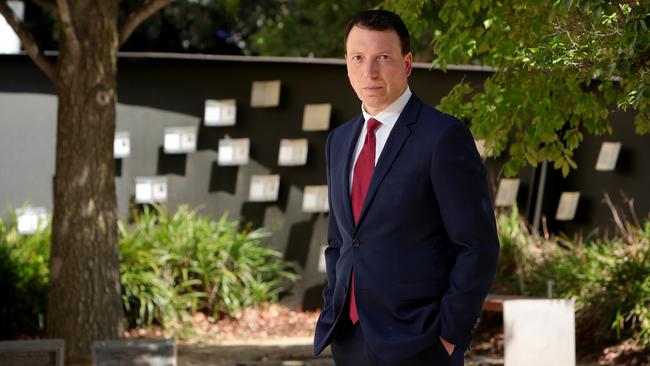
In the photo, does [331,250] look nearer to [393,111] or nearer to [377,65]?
[393,111]

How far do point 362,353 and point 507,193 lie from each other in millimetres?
9408

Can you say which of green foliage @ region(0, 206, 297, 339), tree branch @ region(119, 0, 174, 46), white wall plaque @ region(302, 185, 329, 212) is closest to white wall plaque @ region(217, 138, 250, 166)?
green foliage @ region(0, 206, 297, 339)

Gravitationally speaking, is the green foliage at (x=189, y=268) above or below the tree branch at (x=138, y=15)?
below

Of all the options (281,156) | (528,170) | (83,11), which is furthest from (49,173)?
(528,170)

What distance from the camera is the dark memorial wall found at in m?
13.0

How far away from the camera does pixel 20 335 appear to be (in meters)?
11.0

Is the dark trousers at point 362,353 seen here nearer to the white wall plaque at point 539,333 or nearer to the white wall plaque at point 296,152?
the white wall plaque at point 539,333

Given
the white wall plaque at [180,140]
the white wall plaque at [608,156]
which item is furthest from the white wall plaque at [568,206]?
the white wall plaque at [180,140]

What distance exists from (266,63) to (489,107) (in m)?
6.60

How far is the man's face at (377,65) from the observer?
12.1ft

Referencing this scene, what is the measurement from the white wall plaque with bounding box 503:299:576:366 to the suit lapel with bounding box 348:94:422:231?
4951 millimetres

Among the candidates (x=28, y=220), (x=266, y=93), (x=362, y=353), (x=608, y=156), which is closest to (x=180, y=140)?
(x=266, y=93)

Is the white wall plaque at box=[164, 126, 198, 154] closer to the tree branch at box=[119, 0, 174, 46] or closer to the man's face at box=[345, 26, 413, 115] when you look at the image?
the tree branch at box=[119, 0, 174, 46]

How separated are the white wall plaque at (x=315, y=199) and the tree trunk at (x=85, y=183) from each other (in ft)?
12.7
